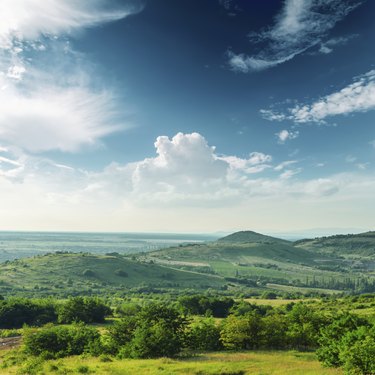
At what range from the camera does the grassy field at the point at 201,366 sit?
4212 centimetres

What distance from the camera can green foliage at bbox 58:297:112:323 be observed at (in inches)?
3777

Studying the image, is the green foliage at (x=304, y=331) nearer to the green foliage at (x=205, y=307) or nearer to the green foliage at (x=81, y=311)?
the green foliage at (x=205, y=307)

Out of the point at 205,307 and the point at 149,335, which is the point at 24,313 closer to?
the point at 205,307

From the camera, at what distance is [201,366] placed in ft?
147

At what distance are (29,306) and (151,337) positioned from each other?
6464 centimetres

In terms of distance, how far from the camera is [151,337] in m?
52.8

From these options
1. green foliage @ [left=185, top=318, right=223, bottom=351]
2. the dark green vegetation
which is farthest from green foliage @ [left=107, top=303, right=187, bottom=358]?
green foliage @ [left=185, top=318, right=223, bottom=351]

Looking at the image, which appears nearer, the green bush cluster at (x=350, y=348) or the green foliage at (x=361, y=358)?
the green foliage at (x=361, y=358)

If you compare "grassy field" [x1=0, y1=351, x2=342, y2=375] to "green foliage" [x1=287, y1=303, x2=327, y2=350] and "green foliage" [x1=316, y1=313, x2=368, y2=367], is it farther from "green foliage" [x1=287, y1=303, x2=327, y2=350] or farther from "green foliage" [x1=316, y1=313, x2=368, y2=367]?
"green foliage" [x1=287, y1=303, x2=327, y2=350]

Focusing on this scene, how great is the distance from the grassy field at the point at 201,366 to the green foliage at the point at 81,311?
45.1 m

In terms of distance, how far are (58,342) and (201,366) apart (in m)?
28.3

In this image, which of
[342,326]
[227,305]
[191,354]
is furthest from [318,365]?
[227,305]

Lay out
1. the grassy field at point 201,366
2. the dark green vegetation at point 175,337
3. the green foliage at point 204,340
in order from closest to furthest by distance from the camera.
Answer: the grassy field at point 201,366
the dark green vegetation at point 175,337
the green foliage at point 204,340

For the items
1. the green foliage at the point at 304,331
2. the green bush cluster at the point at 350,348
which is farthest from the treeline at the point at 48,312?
the green bush cluster at the point at 350,348
